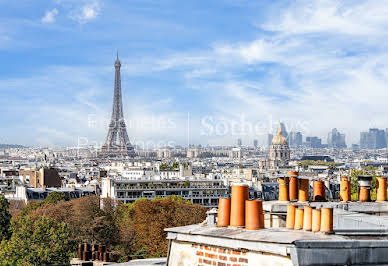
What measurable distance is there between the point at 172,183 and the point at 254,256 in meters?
69.1

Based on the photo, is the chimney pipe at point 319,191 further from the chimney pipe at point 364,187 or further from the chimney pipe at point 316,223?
the chimney pipe at point 316,223

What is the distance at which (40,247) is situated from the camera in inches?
1130

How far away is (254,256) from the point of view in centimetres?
564

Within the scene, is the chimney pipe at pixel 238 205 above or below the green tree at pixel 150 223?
above

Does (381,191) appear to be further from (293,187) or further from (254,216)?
(254,216)

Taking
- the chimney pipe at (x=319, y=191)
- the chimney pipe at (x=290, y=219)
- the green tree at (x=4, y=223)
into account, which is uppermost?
the chimney pipe at (x=319, y=191)

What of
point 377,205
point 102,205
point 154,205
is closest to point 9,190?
point 102,205

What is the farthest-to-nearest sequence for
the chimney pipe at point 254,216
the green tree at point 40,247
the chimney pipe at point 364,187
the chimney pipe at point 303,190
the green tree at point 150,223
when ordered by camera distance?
the green tree at point 150,223, the green tree at point 40,247, the chimney pipe at point 364,187, the chimney pipe at point 303,190, the chimney pipe at point 254,216

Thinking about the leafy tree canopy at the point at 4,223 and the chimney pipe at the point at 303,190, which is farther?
the leafy tree canopy at the point at 4,223

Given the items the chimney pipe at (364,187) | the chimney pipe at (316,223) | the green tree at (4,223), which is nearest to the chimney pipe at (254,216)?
the chimney pipe at (316,223)

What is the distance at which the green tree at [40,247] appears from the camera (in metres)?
27.7

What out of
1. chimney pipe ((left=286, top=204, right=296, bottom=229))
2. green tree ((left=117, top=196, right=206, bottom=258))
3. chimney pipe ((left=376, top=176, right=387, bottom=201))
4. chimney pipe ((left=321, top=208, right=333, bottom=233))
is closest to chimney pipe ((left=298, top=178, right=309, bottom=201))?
chimney pipe ((left=376, top=176, right=387, bottom=201))

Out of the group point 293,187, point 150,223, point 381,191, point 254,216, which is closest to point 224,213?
point 254,216

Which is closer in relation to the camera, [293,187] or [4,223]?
[293,187]
